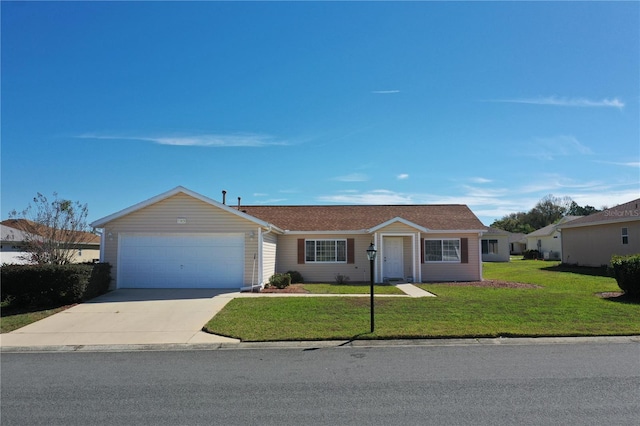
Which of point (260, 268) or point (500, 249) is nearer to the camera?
point (260, 268)

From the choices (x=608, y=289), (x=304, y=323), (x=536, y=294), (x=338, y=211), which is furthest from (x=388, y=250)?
(x=304, y=323)

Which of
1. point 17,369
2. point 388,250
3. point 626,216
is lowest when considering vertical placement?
point 17,369

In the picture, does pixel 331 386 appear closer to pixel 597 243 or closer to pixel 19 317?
pixel 19 317

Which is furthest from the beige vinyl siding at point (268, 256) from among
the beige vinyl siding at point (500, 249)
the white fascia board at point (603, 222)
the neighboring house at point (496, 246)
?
the beige vinyl siding at point (500, 249)

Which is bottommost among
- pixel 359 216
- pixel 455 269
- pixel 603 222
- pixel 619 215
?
pixel 455 269

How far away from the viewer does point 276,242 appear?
21.2m

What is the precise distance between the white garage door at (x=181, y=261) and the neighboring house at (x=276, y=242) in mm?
41

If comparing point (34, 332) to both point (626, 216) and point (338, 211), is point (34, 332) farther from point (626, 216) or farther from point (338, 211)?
point (626, 216)

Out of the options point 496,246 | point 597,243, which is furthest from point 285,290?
A: point 496,246

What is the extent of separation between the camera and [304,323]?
10.1m

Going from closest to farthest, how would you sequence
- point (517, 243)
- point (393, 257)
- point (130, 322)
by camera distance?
point (130, 322) → point (393, 257) → point (517, 243)

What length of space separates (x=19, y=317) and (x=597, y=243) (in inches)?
1219

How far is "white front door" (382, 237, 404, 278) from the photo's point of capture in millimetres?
21281

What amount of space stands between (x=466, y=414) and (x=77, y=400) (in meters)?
4.93
